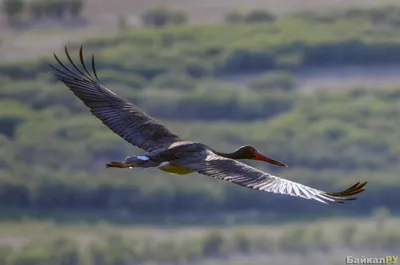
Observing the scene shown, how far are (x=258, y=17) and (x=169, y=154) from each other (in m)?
29.4

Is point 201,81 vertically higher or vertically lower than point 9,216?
higher

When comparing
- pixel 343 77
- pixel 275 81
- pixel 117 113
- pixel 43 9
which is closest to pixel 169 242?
pixel 275 81

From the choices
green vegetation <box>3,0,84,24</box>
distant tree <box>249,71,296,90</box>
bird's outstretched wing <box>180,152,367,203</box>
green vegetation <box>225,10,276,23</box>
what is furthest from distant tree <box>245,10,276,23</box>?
bird's outstretched wing <box>180,152,367,203</box>

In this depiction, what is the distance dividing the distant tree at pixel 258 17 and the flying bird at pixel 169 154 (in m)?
27.6

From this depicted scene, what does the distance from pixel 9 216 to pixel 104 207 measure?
255 cm

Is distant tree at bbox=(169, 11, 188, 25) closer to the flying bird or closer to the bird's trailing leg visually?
the flying bird

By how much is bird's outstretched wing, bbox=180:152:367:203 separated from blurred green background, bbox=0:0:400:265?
21.7 metres

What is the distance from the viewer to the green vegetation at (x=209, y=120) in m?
38.5

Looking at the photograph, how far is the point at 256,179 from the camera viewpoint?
1327 cm

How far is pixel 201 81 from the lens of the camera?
42.5 meters

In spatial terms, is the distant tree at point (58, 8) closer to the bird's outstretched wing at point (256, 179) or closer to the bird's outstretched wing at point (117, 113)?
the bird's outstretched wing at point (117, 113)

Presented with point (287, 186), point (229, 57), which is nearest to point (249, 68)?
point (229, 57)

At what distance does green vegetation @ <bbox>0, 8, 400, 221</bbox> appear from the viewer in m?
38.5

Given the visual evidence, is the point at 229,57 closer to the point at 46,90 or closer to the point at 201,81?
the point at 201,81
